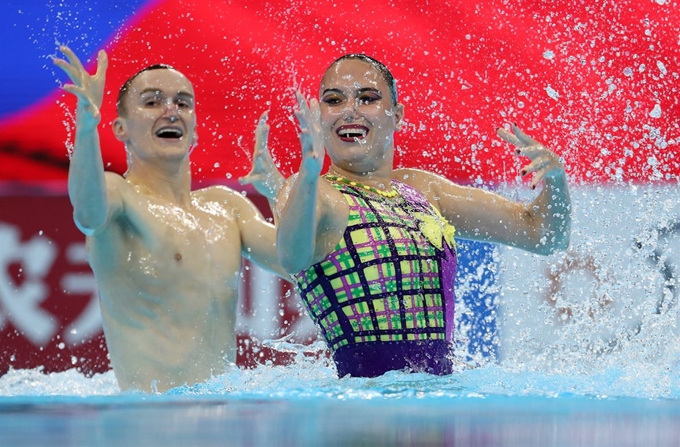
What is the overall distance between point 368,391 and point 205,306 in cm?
121

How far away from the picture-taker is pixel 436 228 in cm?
291

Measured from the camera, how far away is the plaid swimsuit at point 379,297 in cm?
272

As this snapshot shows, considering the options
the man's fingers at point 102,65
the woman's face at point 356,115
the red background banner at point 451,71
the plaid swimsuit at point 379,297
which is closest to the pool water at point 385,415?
the plaid swimsuit at point 379,297

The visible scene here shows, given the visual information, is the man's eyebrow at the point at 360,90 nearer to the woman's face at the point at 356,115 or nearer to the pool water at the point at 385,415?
the woman's face at the point at 356,115

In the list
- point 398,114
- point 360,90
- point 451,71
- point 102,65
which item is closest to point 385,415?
point 360,90

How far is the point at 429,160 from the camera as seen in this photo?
465cm

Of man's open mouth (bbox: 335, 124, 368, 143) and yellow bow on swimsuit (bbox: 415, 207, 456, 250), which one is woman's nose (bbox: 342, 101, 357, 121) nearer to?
man's open mouth (bbox: 335, 124, 368, 143)

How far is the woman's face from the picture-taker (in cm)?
288

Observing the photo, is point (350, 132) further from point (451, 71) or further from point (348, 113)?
point (451, 71)

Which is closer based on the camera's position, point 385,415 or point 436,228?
point 385,415

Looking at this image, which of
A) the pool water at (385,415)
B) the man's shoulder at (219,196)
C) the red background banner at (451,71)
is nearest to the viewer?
the pool water at (385,415)

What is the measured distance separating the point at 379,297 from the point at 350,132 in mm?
458

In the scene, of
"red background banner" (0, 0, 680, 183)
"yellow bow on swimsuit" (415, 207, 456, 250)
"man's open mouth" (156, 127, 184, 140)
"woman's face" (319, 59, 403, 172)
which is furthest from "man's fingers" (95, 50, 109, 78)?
"red background banner" (0, 0, 680, 183)

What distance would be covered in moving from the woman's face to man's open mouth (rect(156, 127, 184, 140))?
76 cm
